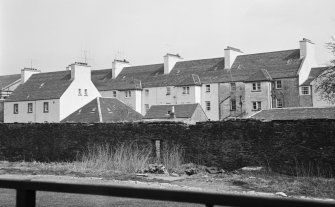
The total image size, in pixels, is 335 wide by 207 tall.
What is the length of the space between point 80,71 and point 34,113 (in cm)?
790

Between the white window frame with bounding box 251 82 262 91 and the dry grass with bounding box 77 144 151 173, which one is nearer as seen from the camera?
the dry grass with bounding box 77 144 151 173

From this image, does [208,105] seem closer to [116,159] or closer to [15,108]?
[15,108]

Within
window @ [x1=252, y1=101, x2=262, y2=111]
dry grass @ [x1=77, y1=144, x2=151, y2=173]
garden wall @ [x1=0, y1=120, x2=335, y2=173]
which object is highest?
window @ [x1=252, y1=101, x2=262, y2=111]

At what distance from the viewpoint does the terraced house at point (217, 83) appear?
52375 millimetres

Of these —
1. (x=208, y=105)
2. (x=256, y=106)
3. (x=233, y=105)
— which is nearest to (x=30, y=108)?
(x=208, y=105)

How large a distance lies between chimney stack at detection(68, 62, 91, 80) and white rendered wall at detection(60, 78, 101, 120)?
0.39 m

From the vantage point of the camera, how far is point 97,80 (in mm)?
68688

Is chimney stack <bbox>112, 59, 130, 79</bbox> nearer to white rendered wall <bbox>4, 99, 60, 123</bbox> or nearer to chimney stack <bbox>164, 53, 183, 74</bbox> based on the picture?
chimney stack <bbox>164, 53, 183, 74</bbox>

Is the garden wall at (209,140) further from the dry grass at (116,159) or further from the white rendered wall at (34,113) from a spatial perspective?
the white rendered wall at (34,113)

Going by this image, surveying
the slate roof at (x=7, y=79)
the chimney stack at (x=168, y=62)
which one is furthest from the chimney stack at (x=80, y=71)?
the slate roof at (x=7, y=79)

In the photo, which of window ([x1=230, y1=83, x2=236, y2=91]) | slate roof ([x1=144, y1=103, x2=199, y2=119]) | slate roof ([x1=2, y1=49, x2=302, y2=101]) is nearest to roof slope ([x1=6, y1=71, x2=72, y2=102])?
slate roof ([x1=2, y1=49, x2=302, y2=101])

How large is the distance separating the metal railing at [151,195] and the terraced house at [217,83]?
161 ft

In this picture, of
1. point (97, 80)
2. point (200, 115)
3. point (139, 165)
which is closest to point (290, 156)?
point (139, 165)

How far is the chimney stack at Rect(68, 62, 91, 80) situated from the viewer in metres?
55.3
